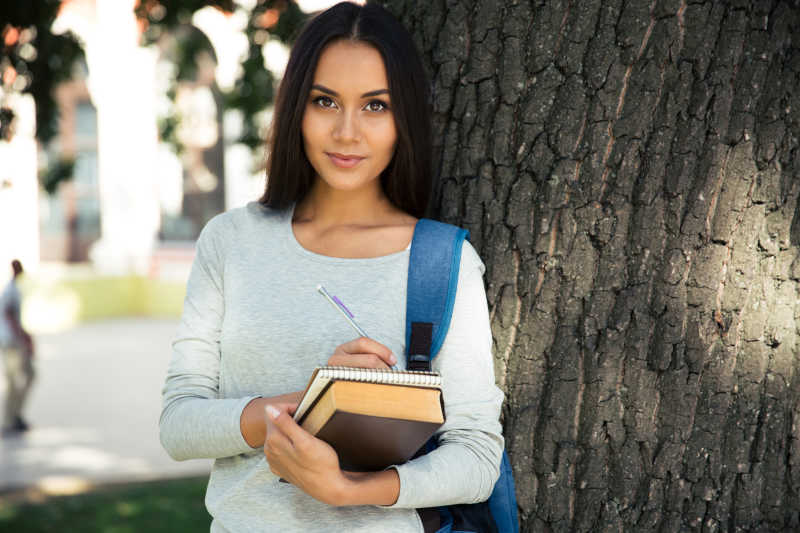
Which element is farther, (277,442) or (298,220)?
(298,220)

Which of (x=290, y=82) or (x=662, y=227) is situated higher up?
(x=290, y=82)

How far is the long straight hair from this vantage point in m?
1.67

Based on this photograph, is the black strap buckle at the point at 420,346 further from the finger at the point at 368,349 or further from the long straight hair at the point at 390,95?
the long straight hair at the point at 390,95

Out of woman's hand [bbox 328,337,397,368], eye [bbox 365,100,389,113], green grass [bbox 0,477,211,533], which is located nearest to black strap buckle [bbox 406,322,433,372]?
woman's hand [bbox 328,337,397,368]

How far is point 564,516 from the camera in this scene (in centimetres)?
180

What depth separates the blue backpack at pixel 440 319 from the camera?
1562mm

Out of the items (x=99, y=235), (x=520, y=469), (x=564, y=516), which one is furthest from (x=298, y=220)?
(x=99, y=235)

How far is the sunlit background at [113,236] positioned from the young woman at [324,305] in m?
4.34

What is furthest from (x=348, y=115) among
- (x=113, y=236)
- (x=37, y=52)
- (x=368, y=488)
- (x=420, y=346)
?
(x=113, y=236)

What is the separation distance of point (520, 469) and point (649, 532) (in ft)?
1.03

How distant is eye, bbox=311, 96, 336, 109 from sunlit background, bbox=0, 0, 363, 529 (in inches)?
172

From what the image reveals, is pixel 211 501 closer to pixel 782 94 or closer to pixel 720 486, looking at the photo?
pixel 720 486

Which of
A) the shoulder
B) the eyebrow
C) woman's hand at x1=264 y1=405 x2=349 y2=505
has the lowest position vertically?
woman's hand at x1=264 y1=405 x2=349 y2=505

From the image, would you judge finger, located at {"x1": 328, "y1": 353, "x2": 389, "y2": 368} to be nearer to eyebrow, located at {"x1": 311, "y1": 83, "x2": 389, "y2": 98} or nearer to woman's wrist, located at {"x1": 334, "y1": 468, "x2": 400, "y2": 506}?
woman's wrist, located at {"x1": 334, "y1": 468, "x2": 400, "y2": 506}
